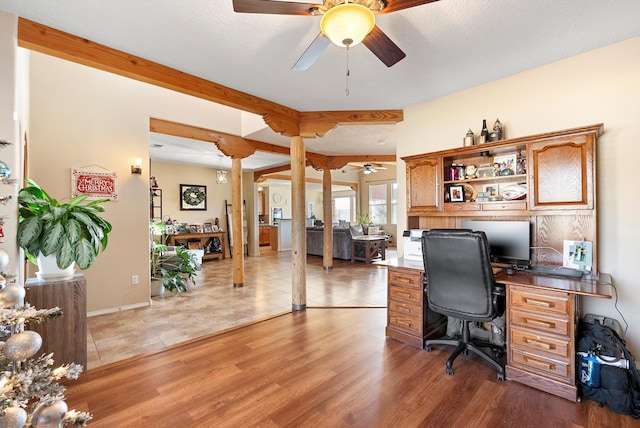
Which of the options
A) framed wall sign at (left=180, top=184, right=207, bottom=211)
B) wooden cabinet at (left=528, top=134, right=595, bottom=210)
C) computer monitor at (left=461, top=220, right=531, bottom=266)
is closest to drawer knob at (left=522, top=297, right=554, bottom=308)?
computer monitor at (left=461, top=220, right=531, bottom=266)

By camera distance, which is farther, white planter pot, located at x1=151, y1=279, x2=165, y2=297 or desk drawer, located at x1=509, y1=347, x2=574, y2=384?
white planter pot, located at x1=151, y1=279, x2=165, y2=297

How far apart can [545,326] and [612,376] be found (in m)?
0.41

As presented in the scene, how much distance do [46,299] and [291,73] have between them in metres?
2.70

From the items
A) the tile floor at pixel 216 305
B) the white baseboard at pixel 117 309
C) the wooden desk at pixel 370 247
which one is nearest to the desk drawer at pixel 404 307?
the tile floor at pixel 216 305

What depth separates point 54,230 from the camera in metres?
2.03

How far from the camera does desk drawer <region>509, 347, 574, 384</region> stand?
6.51ft

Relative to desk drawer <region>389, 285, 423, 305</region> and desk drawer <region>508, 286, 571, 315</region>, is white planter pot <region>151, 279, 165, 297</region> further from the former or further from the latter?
desk drawer <region>508, 286, 571, 315</region>

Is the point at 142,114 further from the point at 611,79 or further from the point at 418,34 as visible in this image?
the point at 611,79

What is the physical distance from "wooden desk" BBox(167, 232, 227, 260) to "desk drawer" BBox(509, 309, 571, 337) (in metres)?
6.99

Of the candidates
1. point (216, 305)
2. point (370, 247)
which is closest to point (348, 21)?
point (216, 305)

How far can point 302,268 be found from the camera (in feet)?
12.8

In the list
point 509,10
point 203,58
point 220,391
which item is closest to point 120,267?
point 220,391

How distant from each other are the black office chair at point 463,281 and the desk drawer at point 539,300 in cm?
10

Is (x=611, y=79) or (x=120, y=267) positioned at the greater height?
(x=611, y=79)
